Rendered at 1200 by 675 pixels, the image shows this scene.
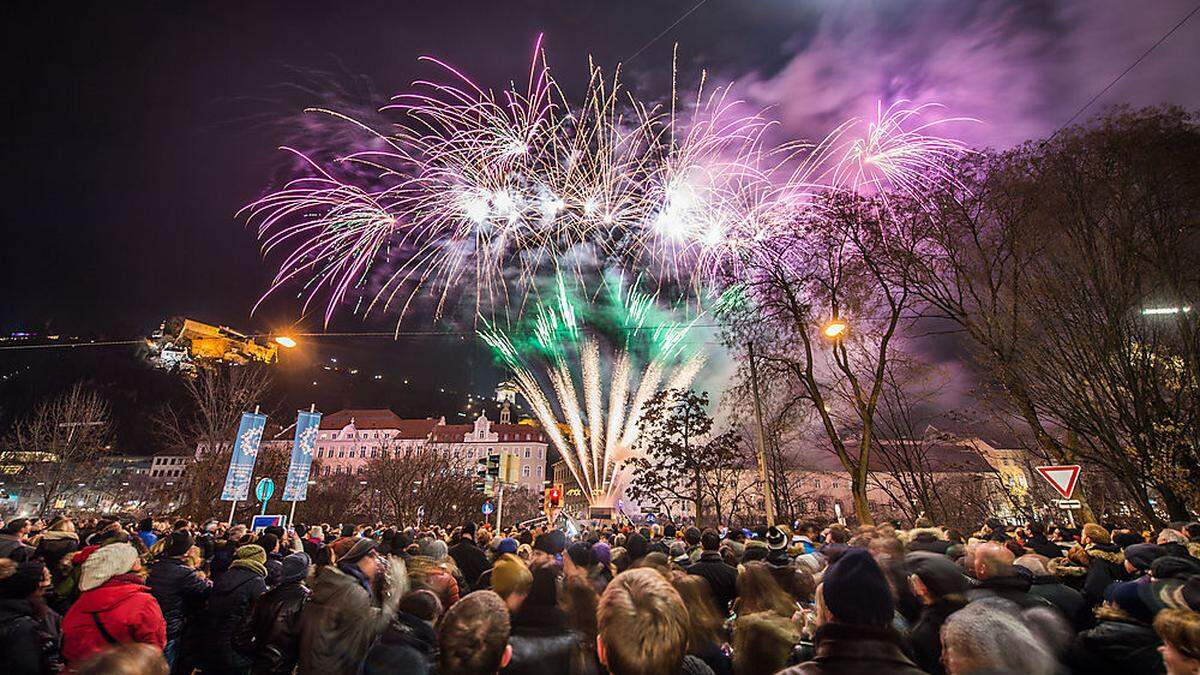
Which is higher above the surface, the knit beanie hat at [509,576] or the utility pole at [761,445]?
the utility pole at [761,445]

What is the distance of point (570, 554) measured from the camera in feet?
19.2

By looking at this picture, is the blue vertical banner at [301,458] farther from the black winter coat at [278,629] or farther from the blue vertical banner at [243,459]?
the black winter coat at [278,629]

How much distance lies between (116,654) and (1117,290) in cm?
1818

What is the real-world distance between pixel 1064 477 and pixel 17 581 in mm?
14938

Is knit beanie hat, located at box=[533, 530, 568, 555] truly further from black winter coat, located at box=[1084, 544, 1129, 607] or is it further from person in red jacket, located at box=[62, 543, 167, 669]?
black winter coat, located at box=[1084, 544, 1129, 607]

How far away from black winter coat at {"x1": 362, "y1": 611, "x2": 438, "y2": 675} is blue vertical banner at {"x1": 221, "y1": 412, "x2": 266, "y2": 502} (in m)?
16.4

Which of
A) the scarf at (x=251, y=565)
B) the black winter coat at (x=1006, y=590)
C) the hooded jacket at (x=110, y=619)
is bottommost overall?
the hooded jacket at (x=110, y=619)

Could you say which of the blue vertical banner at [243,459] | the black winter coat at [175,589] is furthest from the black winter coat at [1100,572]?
the blue vertical banner at [243,459]

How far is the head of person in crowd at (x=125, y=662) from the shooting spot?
190 centimetres

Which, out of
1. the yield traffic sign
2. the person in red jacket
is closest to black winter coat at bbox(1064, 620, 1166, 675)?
the person in red jacket

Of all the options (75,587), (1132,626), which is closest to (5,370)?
(75,587)

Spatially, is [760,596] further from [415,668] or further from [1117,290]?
[1117,290]

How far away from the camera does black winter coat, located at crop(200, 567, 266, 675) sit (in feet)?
18.5

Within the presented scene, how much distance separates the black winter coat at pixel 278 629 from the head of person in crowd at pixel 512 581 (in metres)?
2.14
